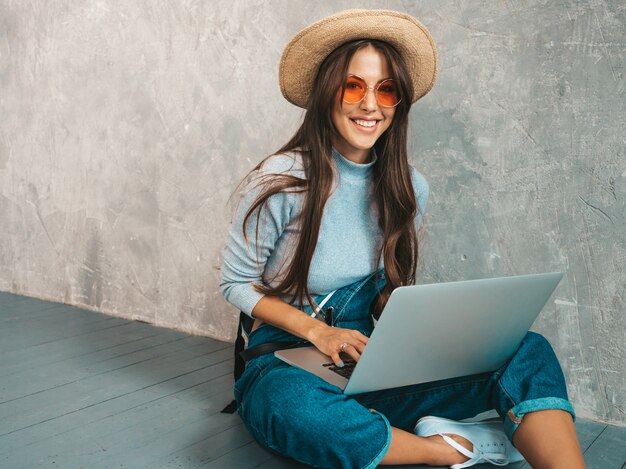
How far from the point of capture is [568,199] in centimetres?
185

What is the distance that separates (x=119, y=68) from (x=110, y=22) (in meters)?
0.20

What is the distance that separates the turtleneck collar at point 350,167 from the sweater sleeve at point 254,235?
0.12 meters

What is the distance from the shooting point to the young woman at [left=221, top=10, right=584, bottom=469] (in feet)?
4.59

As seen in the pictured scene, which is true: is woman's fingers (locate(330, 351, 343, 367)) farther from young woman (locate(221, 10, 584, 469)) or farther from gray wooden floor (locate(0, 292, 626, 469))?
gray wooden floor (locate(0, 292, 626, 469))

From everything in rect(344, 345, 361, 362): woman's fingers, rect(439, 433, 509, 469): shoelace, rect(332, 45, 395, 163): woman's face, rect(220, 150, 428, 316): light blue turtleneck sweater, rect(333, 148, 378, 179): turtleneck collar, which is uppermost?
rect(332, 45, 395, 163): woman's face

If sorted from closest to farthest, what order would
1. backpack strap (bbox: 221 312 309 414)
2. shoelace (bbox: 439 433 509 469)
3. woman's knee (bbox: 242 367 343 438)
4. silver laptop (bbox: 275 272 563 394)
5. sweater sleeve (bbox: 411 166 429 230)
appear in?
silver laptop (bbox: 275 272 563 394) < woman's knee (bbox: 242 367 343 438) < shoelace (bbox: 439 433 509 469) < backpack strap (bbox: 221 312 309 414) < sweater sleeve (bbox: 411 166 429 230)

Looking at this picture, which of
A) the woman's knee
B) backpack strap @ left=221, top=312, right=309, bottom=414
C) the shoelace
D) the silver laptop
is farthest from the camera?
backpack strap @ left=221, top=312, right=309, bottom=414

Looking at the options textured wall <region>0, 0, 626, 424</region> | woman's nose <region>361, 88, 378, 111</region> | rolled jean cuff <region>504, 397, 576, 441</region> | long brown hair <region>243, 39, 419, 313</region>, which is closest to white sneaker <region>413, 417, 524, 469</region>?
rolled jean cuff <region>504, 397, 576, 441</region>

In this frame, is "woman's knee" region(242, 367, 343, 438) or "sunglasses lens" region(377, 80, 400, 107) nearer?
"woman's knee" region(242, 367, 343, 438)

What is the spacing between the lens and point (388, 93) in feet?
5.20

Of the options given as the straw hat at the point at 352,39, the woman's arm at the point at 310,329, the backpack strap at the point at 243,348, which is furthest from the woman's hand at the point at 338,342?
the straw hat at the point at 352,39

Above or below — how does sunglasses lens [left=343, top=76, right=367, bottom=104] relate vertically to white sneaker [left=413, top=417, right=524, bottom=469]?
A: above

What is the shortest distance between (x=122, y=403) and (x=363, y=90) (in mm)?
1077

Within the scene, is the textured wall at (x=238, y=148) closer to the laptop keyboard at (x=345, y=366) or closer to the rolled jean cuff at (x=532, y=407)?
the rolled jean cuff at (x=532, y=407)
